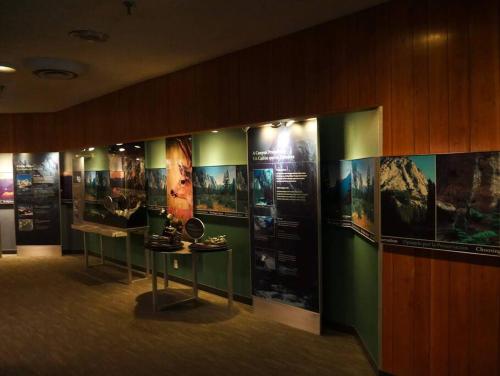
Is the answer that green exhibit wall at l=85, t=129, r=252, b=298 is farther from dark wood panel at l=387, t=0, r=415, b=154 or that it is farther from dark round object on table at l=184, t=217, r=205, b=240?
dark wood panel at l=387, t=0, r=415, b=154

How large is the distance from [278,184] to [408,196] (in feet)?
5.66

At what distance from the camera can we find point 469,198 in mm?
2869

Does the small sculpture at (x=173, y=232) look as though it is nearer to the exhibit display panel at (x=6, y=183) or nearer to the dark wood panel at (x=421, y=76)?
the dark wood panel at (x=421, y=76)

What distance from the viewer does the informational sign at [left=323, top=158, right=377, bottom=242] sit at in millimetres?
3544

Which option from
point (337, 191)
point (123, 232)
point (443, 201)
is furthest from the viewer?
point (123, 232)

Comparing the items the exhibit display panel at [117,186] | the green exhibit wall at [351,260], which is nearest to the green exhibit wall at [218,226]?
the exhibit display panel at [117,186]

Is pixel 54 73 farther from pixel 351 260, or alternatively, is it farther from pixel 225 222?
pixel 351 260

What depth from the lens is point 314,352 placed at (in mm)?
3939

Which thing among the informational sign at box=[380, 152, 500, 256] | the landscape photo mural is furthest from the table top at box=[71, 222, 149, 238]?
the informational sign at box=[380, 152, 500, 256]

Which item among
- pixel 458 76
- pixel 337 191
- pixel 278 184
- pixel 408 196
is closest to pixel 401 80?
pixel 458 76

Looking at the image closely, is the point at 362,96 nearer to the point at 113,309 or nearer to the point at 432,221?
the point at 432,221

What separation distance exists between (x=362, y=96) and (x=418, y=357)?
2184mm

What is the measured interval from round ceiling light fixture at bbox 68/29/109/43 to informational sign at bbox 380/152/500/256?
296 centimetres

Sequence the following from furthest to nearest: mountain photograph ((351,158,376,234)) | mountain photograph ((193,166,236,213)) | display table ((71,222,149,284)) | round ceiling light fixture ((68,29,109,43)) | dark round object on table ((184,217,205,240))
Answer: display table ((71,222,149,284)) < mountain photograph ((193,166,236,213)) < dark round object on table ((184,217,205,240)) < round ceiling light fixture ((68,29,109,43)) < mountain photograph ((351,158,376,234))
